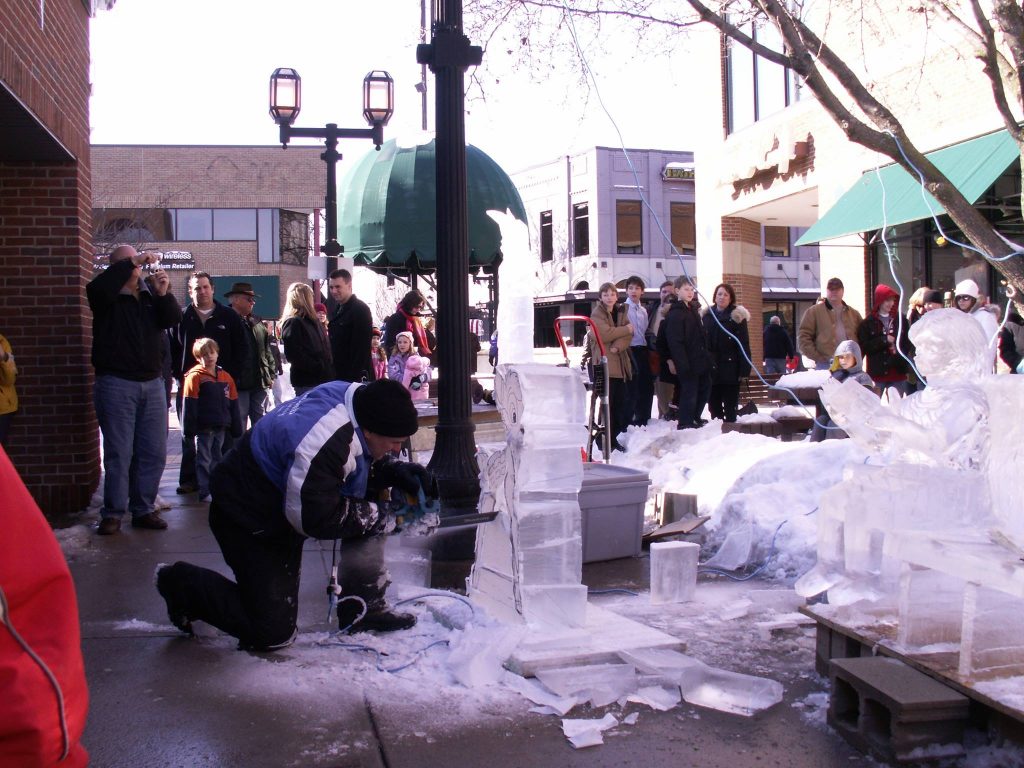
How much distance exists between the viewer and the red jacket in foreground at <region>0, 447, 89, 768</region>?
1.66 metres

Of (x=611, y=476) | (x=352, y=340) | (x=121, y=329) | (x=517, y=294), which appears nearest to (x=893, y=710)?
(x=517, y=294)

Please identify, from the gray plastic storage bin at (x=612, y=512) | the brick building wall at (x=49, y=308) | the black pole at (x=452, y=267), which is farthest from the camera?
the brick building wall at (x=49, y=308)

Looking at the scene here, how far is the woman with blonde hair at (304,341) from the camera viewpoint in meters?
7.92

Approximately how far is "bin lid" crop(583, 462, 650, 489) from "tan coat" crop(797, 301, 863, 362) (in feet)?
16.9

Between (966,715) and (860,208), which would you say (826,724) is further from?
(860,208)

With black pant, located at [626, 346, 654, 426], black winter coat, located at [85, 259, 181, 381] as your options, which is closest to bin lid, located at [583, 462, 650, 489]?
black winter coat, located at [85, 259, 181, 381]

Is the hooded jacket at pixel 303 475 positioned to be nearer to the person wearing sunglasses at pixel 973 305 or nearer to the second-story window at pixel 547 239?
the person wearing sunglasses at pixel 973 305

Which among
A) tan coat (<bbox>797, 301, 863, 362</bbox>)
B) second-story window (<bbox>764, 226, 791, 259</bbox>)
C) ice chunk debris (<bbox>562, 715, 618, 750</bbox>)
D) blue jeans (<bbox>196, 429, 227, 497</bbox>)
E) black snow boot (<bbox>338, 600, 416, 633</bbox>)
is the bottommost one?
ice chunk debris (<bbox>562, 715, 618, 750</bbox>)

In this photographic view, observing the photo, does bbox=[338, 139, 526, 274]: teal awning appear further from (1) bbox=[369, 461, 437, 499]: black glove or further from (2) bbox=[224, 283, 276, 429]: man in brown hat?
(1) bbox=[369, 461, 437, 499]: black glove

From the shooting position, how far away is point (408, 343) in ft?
30.0

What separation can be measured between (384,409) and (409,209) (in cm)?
1086

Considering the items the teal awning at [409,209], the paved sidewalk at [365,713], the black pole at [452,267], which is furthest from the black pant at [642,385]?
the paved sidewalk at [365,713]

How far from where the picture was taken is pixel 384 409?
4102mm

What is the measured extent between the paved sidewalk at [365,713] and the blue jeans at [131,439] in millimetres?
1992
